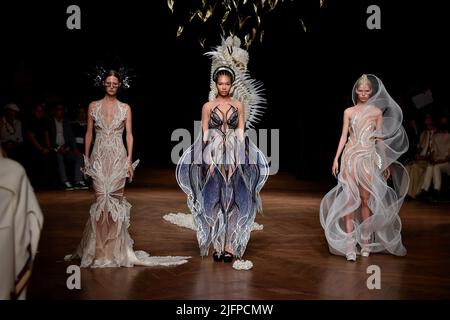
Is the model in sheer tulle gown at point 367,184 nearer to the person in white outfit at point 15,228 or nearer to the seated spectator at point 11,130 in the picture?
the person in white outfit at point 15,228

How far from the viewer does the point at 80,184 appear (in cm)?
987

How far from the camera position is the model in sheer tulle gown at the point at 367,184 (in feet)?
15.5

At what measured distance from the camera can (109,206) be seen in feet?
14.0

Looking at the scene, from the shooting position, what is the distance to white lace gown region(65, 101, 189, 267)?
13.9ft

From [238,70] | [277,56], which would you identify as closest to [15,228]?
[238,70]

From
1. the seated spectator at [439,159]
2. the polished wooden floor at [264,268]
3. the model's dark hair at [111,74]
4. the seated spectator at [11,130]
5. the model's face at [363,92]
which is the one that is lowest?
the polished wooden floor at [264,268]

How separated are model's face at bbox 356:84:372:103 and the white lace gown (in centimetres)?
199

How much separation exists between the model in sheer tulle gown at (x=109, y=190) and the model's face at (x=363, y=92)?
1973 millimetres

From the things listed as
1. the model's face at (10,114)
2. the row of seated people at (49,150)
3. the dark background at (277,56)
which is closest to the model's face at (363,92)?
the dark background at (277,56)

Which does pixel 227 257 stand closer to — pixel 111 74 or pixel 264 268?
pixel 264 268

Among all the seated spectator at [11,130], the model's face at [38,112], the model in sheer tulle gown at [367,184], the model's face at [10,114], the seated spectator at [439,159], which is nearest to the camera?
the model in sheer tulle gown at [367,184]
